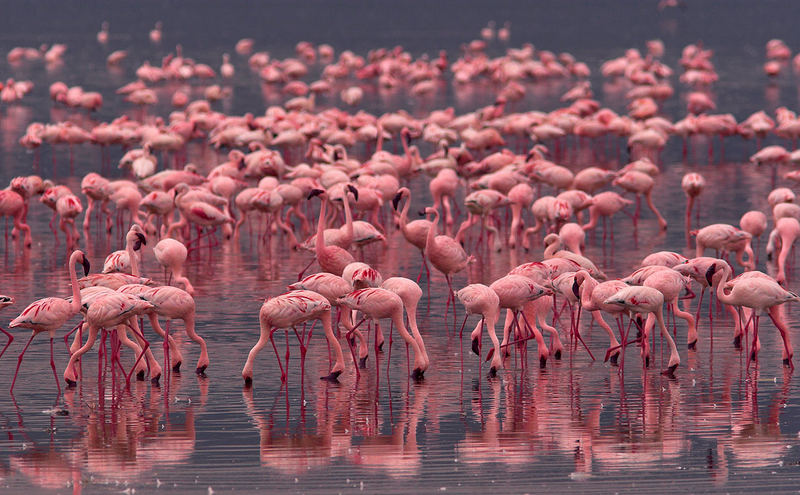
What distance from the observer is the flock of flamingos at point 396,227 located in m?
12.4

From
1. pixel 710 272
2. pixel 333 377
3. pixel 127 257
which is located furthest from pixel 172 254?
pixel 710 272

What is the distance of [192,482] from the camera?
9578 millimetres

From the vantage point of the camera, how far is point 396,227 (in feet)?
72.1

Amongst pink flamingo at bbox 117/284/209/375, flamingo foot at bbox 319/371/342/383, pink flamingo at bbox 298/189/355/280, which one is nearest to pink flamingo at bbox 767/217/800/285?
pink flamingo at bbox 298/189/355/280

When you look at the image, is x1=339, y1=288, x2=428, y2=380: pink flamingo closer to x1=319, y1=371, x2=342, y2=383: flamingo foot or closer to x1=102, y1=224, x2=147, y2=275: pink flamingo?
x1=319, y1=371, x2=342, y2=383: flamingo foot

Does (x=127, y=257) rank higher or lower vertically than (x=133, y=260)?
higher

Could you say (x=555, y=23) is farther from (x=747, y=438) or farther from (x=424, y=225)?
(x=747, y=438)

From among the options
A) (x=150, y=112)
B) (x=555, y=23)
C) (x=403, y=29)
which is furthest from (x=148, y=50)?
(x=555, y=23)

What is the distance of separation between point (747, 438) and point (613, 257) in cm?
881

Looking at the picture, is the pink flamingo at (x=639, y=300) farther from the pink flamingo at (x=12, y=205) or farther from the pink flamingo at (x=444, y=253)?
the pink flamingo at (x=12, y=205)

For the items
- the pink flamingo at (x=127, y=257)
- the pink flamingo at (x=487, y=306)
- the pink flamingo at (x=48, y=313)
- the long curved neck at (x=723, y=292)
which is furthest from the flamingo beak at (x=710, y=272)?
the pink flamingo at (x=48, y=313)

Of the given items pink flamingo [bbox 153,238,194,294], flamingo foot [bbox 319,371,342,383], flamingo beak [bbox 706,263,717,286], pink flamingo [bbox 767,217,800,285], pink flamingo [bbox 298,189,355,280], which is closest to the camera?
flamingo foot [bbox 319,371,342,383]

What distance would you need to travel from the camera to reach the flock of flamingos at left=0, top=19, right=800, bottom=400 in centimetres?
1238

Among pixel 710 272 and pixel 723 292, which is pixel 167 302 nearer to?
pixel 710 272
